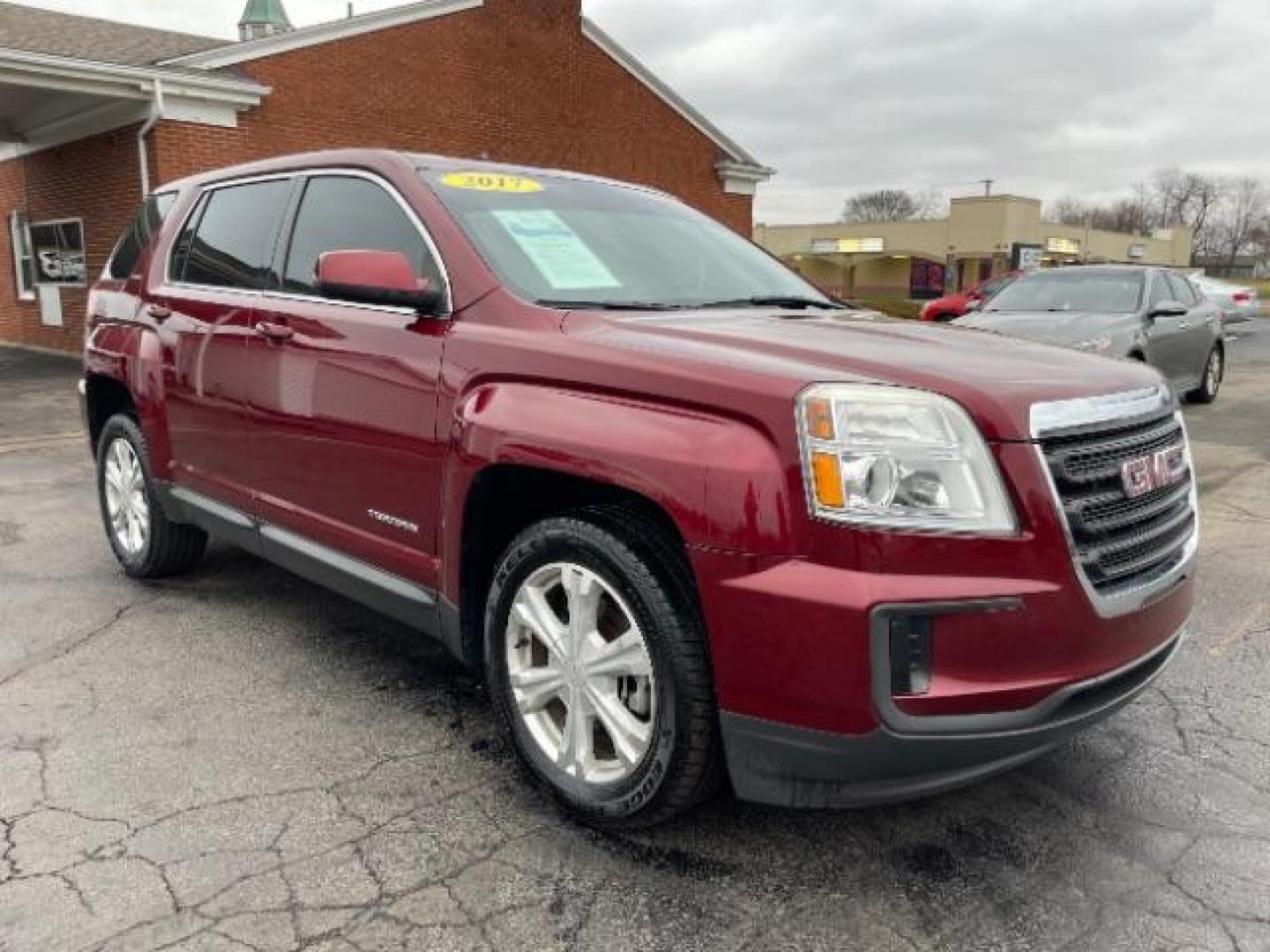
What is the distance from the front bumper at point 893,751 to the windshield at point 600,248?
137cm

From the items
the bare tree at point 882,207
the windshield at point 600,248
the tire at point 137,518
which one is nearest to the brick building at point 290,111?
the tire at point 137,518

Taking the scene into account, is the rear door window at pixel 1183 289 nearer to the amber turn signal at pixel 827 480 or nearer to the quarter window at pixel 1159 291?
the quarter window at pixel 1159 291

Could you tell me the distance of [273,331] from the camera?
142 inches

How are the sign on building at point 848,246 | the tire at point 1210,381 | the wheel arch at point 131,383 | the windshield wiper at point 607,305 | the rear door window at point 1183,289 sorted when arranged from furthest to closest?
the sign on building at point 848,246 → the tire at point 1210,381 → the rear door window at point 1183,289 → the wheel arch at point 131,383 → the windshield wiper at point 607,305

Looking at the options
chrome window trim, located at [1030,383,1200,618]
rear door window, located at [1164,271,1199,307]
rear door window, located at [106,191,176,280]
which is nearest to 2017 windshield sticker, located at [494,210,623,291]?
chrome window trim, located at [1030,383,1200,618]

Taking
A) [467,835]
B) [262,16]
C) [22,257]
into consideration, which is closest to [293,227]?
[467,835]

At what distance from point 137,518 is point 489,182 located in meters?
2.58

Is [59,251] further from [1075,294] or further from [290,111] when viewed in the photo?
[1075,294]

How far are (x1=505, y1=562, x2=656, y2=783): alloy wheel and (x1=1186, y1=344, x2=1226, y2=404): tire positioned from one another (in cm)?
1087

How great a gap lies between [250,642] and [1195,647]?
373 cm

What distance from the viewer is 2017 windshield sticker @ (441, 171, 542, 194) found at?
3334 millimetres

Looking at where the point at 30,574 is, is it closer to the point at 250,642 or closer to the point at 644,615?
the point at 250,642

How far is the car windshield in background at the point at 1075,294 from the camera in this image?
9562mm

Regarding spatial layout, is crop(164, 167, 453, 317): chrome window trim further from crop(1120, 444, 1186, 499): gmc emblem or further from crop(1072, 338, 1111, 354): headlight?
crop(1072, 338, 1111, 354): headlight
